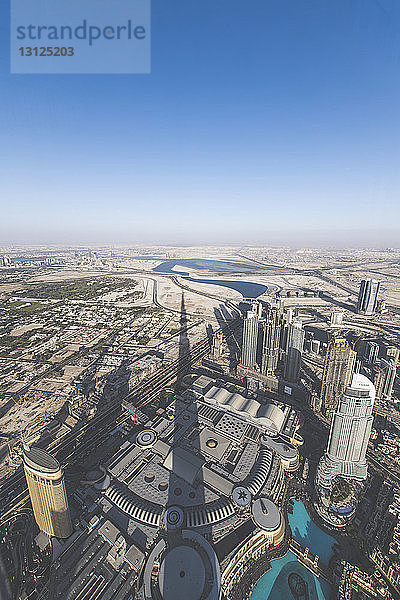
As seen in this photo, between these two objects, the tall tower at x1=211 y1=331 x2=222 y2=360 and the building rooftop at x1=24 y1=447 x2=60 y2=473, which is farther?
the tall tower at x1=211 y1=331 x2=222 y2=360

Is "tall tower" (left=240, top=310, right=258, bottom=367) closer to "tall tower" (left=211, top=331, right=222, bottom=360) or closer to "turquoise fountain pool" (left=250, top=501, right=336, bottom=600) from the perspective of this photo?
"tall tower" (left=211, top=331, right=222, bottom=360)

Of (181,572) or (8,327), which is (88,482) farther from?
(8,327)

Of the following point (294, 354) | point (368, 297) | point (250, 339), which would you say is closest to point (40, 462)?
point (250, 339)

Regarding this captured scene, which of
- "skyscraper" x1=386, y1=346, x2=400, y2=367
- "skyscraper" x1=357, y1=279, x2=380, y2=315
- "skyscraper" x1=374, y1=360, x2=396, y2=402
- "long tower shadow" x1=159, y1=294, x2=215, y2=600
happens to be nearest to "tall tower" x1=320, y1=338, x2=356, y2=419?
"skyscraper" x1=374, y1=360, x2=396, y2=402

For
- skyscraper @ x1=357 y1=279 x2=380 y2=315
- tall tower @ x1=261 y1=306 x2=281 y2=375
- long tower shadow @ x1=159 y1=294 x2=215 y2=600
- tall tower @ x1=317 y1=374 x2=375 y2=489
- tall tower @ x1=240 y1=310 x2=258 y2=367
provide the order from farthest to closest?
skyscraper @ x1=357 y1=279 x2=380 y2=315, tall tower @ x1=240 y1=310 x2=258 y2=367, tall tower @ x1=261 y1=306 x2=281 y2=375, tall tower @ x1=317 y1=374 x2=375 y2=489, long tower shadow @ x1=159 y1=294 x2=215 y2=600

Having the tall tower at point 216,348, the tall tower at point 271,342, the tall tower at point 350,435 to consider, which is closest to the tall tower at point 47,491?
the tall tower at point 350,435

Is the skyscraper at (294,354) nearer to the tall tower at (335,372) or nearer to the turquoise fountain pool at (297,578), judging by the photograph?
the tall tower at (335,372)
